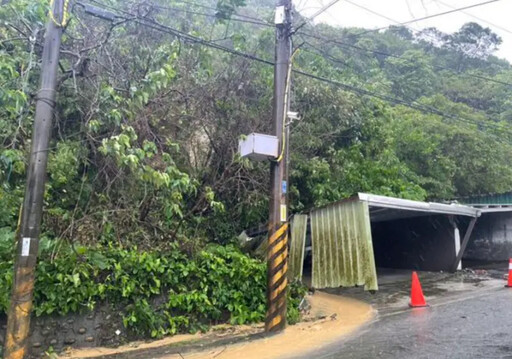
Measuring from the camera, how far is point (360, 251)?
9023mm

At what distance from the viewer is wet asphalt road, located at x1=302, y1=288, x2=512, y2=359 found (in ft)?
17.9

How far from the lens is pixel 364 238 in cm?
895

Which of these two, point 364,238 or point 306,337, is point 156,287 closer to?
point 306,337

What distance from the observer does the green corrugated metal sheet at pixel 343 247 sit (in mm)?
8859

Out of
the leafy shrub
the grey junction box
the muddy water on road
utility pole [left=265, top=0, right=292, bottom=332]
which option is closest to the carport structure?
the muddy water on road

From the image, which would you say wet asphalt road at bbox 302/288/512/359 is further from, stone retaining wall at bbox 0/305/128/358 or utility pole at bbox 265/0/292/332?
stone retaining wall at bbox 0/305/128/358

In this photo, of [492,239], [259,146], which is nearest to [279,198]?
[259,146]

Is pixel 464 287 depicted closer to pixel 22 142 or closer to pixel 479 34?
pixel 22 142

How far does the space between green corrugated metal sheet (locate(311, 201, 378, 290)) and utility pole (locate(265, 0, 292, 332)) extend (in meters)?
2.23

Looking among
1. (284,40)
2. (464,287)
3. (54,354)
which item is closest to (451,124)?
(464,287)

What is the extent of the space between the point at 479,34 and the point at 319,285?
1524 inches

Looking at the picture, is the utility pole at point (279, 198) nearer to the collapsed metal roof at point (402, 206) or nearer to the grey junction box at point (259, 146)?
the grey junction box at point (259, 146)

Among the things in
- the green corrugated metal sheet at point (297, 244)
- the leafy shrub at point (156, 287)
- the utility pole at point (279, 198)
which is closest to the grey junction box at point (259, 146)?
the utility pole at point (279, 198)

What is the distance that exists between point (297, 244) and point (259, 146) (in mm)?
4944
